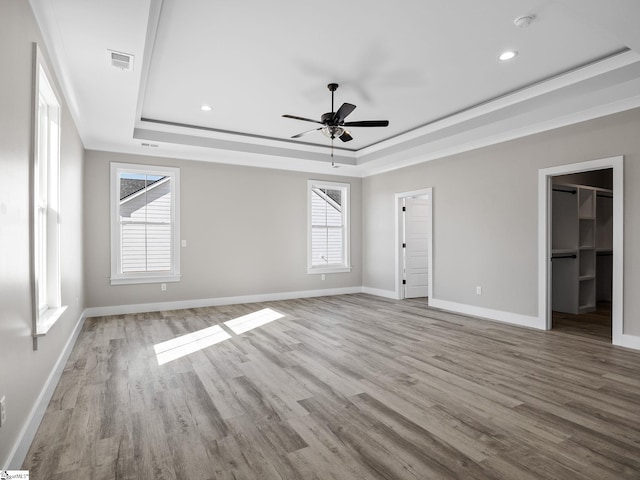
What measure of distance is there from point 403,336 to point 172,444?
3.03 m

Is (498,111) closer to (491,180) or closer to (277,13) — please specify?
(491,180)

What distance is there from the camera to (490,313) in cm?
544

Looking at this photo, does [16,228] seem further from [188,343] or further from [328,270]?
[328,270]

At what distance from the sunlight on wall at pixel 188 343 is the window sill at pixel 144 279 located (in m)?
1.72

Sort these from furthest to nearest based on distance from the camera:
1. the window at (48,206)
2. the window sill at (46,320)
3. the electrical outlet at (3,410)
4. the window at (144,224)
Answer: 1. the window at (144,224)
2. the window at (48,206)
3. the window sill at (46,320)
4. the electrical outlet at (3,410)

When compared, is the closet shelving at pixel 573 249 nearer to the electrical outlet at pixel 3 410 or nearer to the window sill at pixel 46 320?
the window sill at pixel 46 320

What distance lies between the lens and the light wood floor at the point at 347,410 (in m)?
1.92

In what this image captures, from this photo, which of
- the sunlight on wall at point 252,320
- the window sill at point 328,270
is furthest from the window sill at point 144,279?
the window sill at point 328,270

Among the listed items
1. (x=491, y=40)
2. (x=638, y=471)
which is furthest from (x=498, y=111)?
(x=638, y=471)

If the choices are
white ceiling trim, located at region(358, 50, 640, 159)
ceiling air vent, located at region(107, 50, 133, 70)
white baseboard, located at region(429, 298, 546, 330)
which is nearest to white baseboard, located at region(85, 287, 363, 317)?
white baseboard, located at region(429, 298, 546, 330)

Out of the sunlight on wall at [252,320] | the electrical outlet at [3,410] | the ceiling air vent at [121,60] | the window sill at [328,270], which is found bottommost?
the sunlight on wall at [252,320]

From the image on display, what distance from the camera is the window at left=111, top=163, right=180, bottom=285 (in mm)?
5801

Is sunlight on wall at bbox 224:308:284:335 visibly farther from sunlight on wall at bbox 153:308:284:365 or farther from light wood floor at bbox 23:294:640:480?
light wood floor at bbox 23:294:640:480

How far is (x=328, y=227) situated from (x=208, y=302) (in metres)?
2.93
